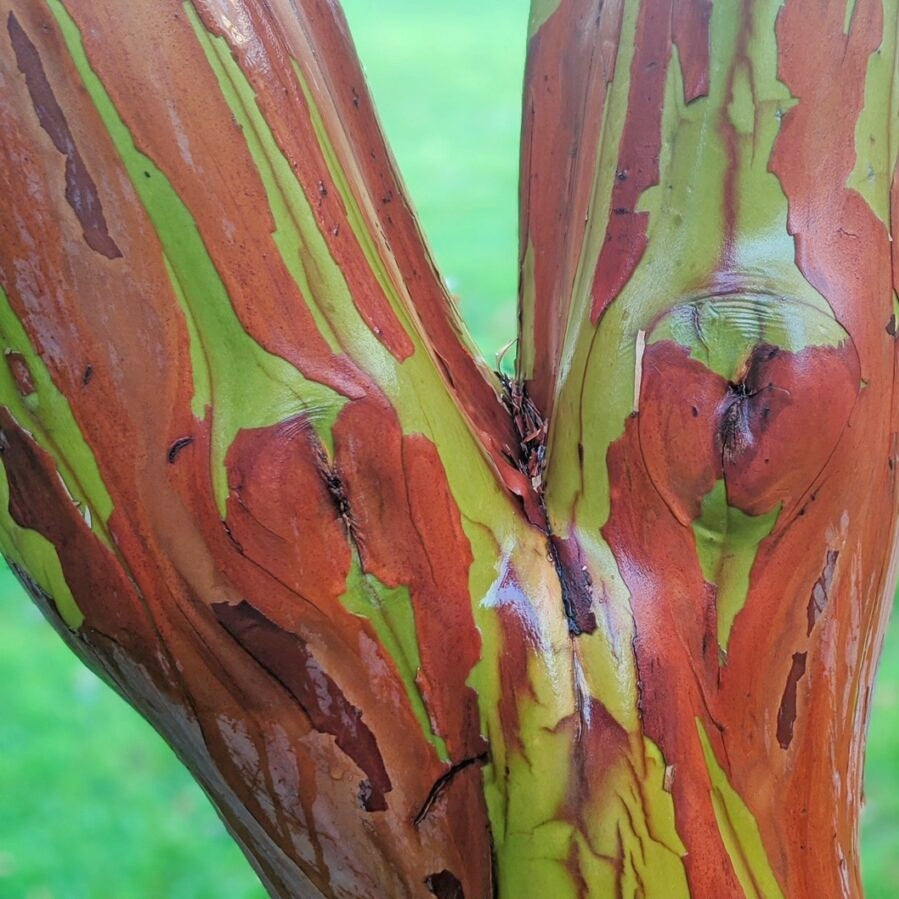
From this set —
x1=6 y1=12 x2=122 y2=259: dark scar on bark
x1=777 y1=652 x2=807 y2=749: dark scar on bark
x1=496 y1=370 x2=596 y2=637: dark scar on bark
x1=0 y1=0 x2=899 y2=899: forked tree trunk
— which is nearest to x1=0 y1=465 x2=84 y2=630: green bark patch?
x1=0 y1=0 x2=899 y2=899: forked tree trunk

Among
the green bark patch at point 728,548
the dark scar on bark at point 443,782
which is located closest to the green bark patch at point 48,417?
the dark scar on bark at point 443,782

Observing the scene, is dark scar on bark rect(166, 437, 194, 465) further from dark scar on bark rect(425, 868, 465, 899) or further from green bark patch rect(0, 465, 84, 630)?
dark scar on bark rect(425, 868, 465, 899)

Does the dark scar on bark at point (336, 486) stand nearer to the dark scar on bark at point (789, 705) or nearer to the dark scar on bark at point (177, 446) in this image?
the dark scar on bark at point (177, 446)

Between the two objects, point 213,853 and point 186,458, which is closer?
point 186,458

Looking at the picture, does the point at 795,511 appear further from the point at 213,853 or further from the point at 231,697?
the point at 213,853

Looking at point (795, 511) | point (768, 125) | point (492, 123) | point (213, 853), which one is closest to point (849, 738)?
point (795, 511)

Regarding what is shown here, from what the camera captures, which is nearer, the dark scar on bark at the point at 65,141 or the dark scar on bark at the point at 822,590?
the dark scar on bark at the point at 65,141

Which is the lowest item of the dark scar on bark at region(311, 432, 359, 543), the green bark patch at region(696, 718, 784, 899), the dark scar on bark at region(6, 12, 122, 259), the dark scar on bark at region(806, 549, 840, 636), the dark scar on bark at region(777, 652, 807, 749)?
the green bark patch at region(696, 718, 784, 899)

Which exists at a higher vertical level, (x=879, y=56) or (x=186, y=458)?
(x=879, y=56)
